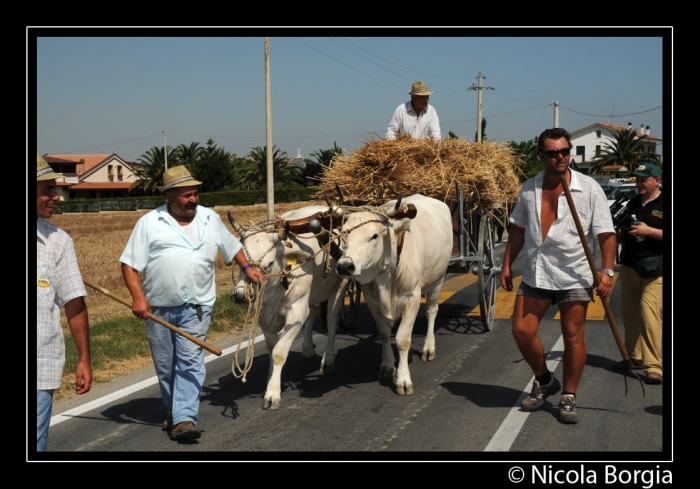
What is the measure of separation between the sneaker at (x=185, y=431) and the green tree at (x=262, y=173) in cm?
7079

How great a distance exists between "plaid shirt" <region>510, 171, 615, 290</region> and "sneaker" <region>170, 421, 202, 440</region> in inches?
116

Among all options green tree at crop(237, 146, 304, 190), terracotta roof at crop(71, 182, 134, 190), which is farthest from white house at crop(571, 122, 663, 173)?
terracotta roof at crop(71, 182, 134, 190)

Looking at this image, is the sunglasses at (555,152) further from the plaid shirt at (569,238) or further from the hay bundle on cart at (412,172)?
the hay bundle on cart at (412,172)

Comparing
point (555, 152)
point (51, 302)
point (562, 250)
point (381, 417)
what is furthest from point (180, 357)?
point (555, 152)

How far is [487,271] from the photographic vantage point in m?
10.8

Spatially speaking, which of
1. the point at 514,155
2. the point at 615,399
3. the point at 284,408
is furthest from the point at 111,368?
the point at 514,155

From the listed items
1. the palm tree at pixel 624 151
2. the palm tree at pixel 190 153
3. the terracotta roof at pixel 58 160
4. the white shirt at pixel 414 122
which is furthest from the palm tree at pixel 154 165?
the white shirt at pixel 414 122

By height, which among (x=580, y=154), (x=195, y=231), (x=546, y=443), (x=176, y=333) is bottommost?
(x=546, y=443)

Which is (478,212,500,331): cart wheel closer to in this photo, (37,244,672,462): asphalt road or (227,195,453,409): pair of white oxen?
(37,244,672,462): asphalt road

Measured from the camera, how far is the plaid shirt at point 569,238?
623cm

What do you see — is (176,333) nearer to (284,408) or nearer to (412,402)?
(284,408)
